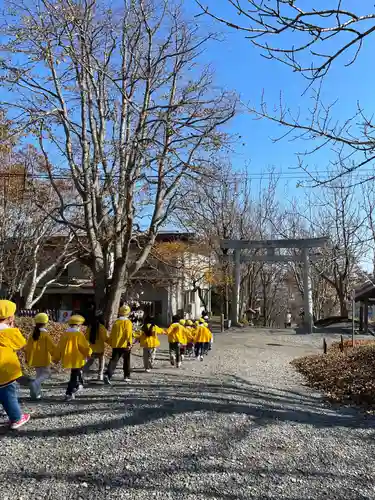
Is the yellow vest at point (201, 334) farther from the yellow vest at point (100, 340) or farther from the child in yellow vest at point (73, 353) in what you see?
the child in yellow vest at point (73, 353)

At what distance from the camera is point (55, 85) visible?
1202 cm

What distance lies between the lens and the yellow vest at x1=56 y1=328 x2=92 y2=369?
7.38m

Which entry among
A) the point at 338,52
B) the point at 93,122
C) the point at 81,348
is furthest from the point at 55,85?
the point at 338,52

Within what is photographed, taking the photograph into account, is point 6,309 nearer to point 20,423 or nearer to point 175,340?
point 20,423

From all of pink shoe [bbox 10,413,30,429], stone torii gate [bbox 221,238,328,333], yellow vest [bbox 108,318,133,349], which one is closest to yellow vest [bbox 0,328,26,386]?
pink shoe [bbox 10,413,30,429]

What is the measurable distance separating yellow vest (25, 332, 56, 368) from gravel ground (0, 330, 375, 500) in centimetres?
63

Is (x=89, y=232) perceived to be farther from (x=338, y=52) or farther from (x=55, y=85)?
(x=338, y=52)

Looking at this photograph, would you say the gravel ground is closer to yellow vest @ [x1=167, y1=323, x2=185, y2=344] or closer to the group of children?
the group of children

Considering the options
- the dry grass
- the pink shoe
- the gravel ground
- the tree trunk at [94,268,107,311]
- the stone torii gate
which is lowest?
the dry grass

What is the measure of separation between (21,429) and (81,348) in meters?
2.06

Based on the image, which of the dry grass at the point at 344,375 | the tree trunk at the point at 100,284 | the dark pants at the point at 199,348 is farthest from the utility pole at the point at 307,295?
the tree trunk at the point at 100,284

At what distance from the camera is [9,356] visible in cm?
544

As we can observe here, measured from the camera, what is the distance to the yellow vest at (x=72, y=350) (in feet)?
24.2

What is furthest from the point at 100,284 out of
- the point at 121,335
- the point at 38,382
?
the point at 38,382
